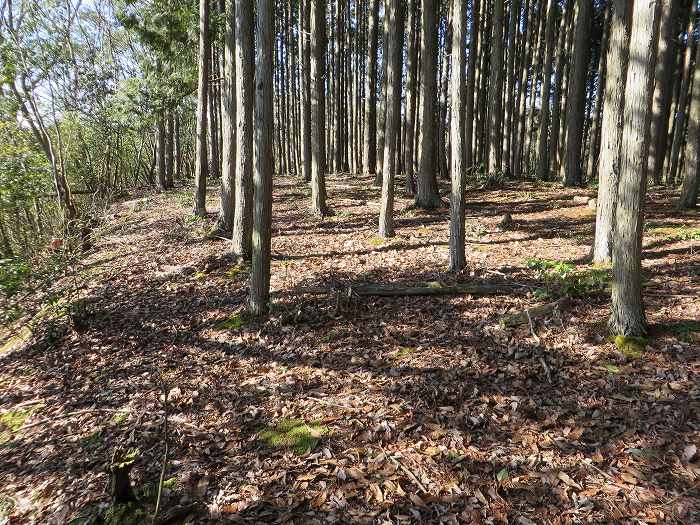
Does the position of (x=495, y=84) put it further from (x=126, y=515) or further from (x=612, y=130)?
(x=126, y=515)

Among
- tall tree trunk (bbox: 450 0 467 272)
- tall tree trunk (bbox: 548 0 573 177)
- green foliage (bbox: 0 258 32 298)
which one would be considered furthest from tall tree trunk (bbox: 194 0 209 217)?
tall tree trunk (bbox: 548 0 573 177)

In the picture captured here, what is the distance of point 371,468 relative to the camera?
3740mm

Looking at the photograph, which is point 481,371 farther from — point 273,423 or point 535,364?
point 273,423

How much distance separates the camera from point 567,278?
686 centimetres

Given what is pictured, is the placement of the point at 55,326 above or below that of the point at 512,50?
below

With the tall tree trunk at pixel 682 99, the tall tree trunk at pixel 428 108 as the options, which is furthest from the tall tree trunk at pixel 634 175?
the tall tree trunk at pixel 682 99

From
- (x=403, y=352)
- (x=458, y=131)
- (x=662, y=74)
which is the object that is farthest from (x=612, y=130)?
(x=662, y=74)

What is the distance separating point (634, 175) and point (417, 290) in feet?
11.6

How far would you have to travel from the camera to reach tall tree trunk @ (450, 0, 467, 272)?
7.02 meters

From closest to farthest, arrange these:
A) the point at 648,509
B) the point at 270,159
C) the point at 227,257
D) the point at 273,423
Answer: the point at 648,509 < the point at 273,423 < the point at 270,159 < the point at 227,257

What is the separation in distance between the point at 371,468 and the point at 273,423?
4.35 feet

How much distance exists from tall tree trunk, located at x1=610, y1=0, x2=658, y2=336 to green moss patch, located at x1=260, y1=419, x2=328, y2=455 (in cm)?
385

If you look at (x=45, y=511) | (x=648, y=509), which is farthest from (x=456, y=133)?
(x=45, y=511)

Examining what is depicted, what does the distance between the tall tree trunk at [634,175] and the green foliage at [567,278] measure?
112 centimetres
